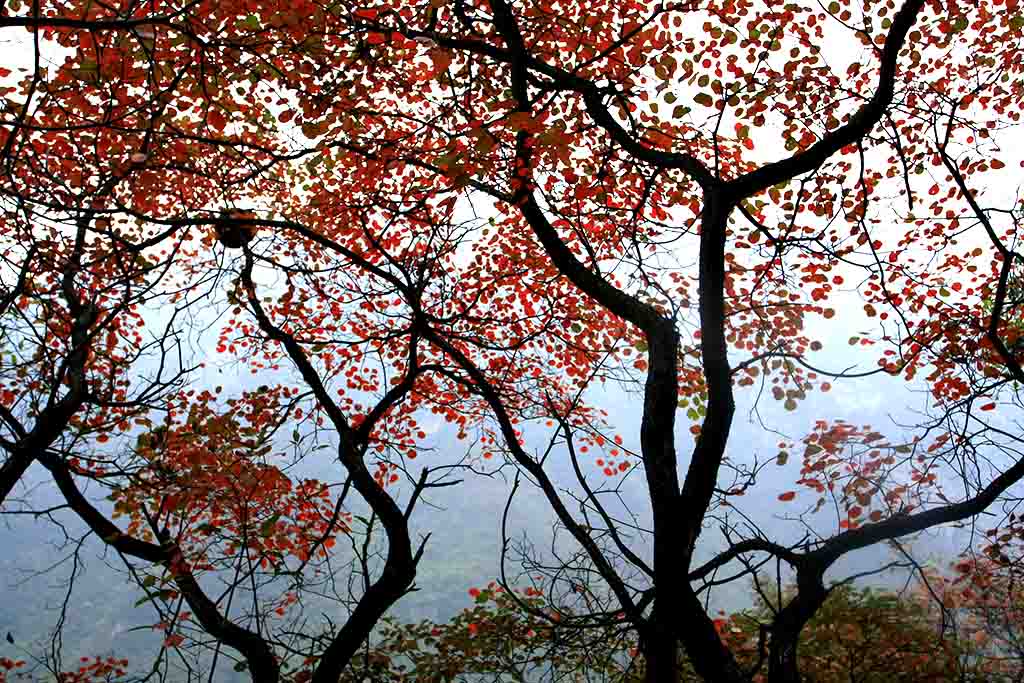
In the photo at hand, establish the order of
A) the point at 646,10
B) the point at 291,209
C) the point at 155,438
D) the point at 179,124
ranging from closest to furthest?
1. the point at 155,438
2. the point at 646,10
3. the point at 179,124
4. the point at 291,209

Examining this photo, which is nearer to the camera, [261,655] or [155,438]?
[155,438]

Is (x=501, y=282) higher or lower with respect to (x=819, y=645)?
higher

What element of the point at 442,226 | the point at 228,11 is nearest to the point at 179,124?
the point at 228,11

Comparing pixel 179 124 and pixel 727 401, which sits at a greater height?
pixel 179 124

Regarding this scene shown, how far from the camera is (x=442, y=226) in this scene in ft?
30.8

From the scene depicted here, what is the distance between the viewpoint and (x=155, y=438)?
7.67 meters

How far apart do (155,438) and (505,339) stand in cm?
863

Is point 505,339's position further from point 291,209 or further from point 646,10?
point 646,10

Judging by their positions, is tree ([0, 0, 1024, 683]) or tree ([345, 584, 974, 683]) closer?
tree ([0, 0, 1024, 683])

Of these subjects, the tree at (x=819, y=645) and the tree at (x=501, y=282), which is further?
the tree at (x=819, y=645)

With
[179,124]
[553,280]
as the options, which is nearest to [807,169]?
[553,280]

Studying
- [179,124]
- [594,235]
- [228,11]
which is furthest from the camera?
[179,124]

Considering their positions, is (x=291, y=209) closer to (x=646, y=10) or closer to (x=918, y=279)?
(x=646, y=10)

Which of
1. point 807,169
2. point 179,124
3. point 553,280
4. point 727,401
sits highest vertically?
point 179,124
